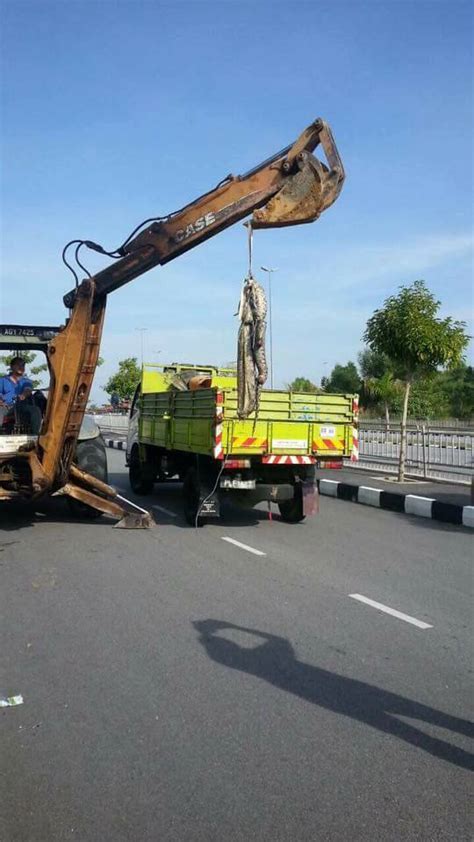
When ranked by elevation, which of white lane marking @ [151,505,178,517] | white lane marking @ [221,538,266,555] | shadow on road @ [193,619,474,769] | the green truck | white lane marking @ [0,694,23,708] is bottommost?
white lane marking @ [0,694,23,708]

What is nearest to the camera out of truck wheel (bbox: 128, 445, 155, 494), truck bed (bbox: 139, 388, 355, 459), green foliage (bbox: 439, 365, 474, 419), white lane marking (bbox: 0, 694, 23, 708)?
white lane marking (bbox: 0, 694, 23, 708)

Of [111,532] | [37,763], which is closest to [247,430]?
[111,532]

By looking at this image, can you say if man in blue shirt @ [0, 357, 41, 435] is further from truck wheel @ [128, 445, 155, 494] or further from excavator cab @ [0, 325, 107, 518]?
truck wheel @ [128, 445, 155, 494]

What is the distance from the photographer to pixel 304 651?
4844mm

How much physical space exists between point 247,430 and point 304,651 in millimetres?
4537

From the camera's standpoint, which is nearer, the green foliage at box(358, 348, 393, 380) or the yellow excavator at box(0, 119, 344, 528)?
the yellow excavator at box(0, 119, 344, 528)

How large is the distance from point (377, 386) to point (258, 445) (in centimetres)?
3264

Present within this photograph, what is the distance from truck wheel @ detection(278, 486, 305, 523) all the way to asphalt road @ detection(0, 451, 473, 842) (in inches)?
91.4

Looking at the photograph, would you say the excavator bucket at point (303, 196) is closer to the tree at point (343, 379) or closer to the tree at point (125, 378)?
the tree at point (125, 378)

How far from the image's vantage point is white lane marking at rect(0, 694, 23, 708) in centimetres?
398

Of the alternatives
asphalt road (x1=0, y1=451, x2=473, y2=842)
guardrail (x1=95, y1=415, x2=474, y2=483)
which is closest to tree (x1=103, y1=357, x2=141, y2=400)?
guardrail (x1=95, y1=415, x2=474, y2=483)

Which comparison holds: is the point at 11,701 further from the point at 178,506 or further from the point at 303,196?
the point at 178,506

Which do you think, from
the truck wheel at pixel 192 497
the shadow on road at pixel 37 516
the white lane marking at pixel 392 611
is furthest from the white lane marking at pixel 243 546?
the white lane marking at pixel 392 611

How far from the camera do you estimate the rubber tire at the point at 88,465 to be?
10.1 meters
